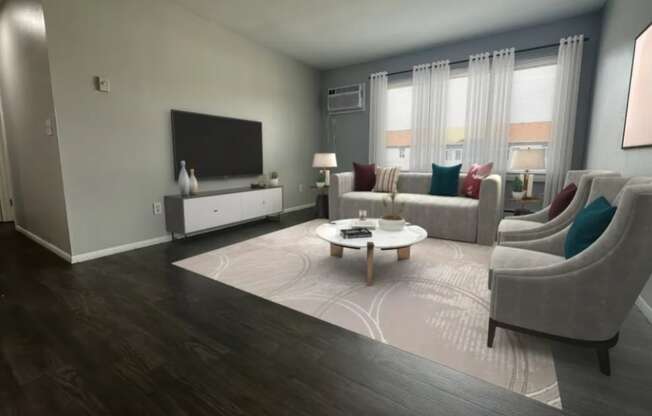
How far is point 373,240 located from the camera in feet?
8.19

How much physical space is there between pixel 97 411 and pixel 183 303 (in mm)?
904

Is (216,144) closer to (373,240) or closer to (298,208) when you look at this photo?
(298,208)

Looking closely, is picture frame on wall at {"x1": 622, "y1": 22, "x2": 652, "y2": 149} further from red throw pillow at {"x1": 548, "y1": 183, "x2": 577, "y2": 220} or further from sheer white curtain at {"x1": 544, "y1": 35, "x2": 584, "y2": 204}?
sheer white curtain at {"x1": 544, "y1": 35, "x2": 584, "y2": 204}

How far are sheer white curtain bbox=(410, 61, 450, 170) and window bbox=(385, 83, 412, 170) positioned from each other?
7.8 inches

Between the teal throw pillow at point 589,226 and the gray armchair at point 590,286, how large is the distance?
5.1 inches

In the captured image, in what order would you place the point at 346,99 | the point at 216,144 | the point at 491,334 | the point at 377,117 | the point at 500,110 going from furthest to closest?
the point at 346,99
the point at 377,117
the point at 500,110
the point at 216,144
the point at 491,334

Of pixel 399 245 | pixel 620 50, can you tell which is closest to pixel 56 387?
pixel 399 245

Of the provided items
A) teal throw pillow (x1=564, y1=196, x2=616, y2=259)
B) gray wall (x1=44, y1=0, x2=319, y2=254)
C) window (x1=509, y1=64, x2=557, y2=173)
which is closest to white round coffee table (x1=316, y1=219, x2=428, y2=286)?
teal throw pillow (x1=564, y1=196, x2=616, y2=259)

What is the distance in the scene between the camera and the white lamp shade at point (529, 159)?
134 inches

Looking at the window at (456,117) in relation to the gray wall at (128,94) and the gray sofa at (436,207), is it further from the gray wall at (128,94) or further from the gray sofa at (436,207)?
the gray wall at (128,94)

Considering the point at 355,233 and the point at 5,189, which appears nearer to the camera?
the point at 355,233

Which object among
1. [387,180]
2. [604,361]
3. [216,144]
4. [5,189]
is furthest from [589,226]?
[5,189]

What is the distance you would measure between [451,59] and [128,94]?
4364 millimetres

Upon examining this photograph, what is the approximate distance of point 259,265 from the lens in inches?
111
